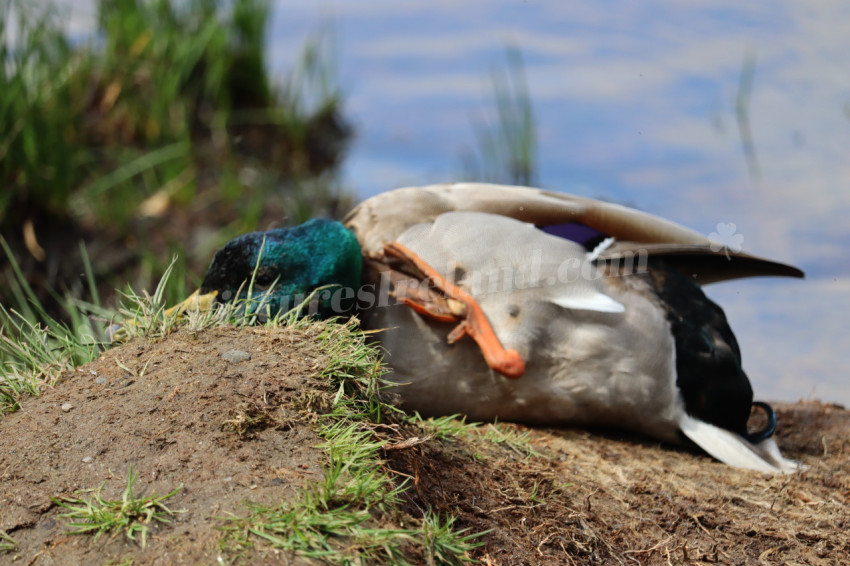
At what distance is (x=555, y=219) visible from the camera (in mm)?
3256

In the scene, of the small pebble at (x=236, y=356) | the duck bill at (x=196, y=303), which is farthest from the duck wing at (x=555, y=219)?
the small pebble at (x=236, y=356)

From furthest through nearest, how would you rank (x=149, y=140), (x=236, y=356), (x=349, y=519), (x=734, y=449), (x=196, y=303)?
1. (x=149, y=140)
2. (x=734, y=449)
3. (x=196, y=303)
4. (x=236, y=356)
5. (x=349, y=519)

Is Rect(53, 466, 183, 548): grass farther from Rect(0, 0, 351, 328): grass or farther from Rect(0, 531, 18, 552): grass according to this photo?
Rect(0, 0, 351, 328): grass

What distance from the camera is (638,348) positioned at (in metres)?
3.10

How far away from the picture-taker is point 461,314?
2.92 metres

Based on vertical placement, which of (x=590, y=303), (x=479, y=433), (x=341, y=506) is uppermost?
A: (x=341, y=506)

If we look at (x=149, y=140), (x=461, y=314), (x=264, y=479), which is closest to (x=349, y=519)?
(x=264, y=479)

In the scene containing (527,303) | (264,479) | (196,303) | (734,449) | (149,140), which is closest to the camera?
(264,479)

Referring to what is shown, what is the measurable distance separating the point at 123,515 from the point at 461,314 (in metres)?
1.42

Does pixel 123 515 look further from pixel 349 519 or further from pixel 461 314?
pixel 461 314

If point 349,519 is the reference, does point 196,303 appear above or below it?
above

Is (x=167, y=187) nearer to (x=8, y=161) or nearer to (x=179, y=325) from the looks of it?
(x=8, y=161)

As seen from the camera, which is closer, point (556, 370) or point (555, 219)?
point (556, 370)

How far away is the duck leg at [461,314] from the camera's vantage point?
113 inches
